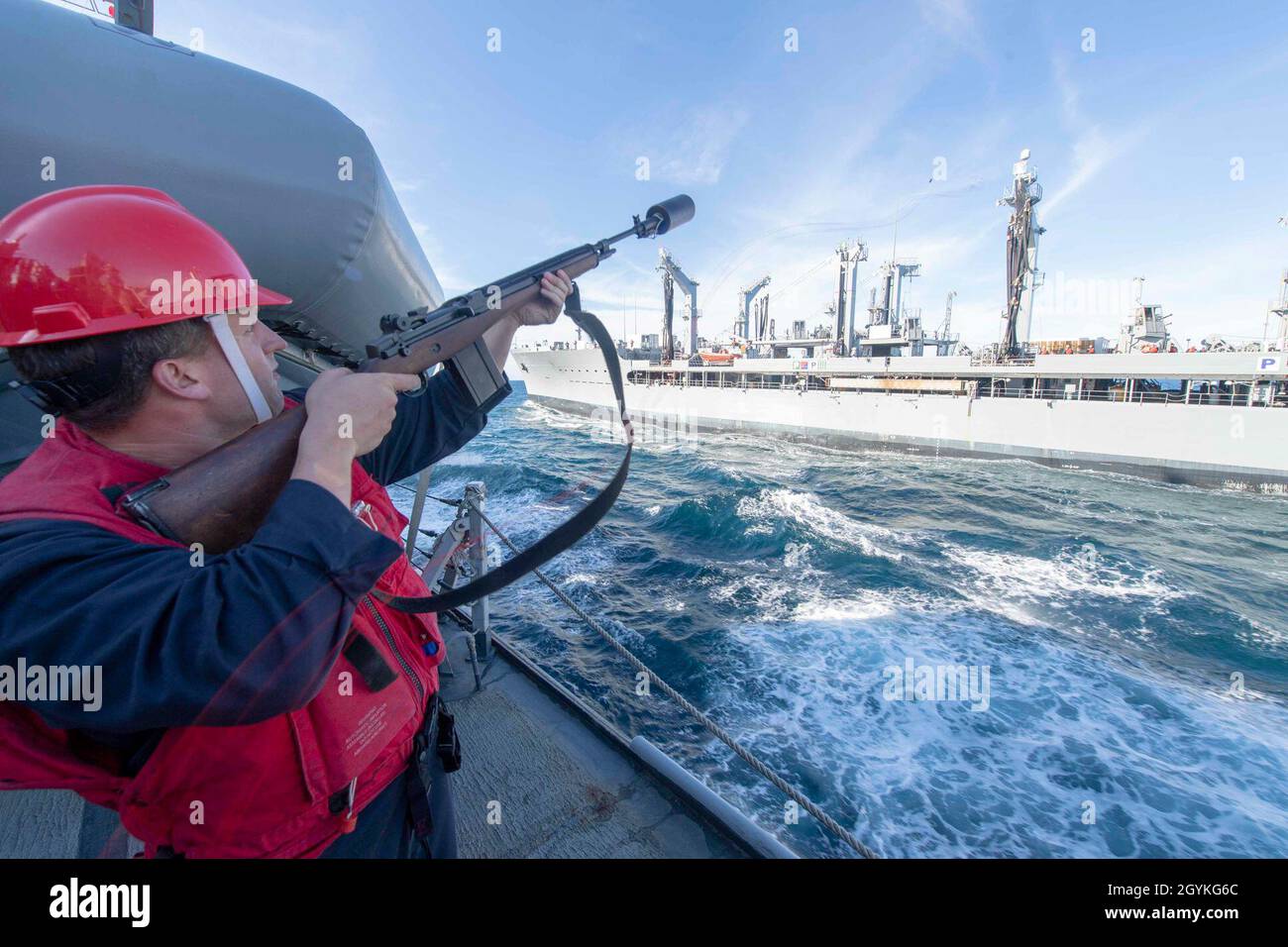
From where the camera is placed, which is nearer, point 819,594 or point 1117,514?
point 819,594

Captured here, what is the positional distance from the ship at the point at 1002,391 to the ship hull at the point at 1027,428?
6 cm

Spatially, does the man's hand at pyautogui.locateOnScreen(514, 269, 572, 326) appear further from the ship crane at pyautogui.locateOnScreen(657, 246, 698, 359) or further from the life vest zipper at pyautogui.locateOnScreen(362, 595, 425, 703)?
the ship crane at pyautogui.locateOnScreen(657, 246, 698, 359)

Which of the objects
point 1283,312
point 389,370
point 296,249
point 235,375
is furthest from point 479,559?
point 1283,312

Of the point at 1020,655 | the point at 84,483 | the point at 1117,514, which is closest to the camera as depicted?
the point at 84,483

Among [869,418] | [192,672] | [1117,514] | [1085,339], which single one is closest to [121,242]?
[192,672]

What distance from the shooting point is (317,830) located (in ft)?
4.20

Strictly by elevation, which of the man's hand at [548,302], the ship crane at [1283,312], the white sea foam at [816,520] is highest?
the ship crane at [1283,312]

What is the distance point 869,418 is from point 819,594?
21.2 metres

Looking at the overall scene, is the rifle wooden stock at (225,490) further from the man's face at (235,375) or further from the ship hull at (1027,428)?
the ship hull at (1027,428)

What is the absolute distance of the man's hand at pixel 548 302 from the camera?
7.38 feet

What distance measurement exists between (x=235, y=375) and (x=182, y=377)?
0.11 meters

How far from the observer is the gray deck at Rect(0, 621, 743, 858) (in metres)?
2.47

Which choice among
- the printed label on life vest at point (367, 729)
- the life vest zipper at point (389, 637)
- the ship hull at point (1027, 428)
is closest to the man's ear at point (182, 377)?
Result: the life vest zipper at point (389, 637)
